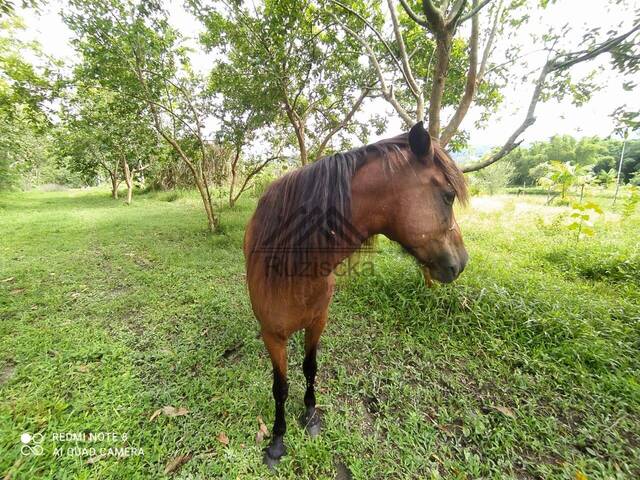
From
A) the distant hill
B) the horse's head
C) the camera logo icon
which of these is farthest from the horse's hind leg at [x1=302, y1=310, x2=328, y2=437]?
the camera logo icon

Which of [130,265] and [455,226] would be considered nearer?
[455,226]

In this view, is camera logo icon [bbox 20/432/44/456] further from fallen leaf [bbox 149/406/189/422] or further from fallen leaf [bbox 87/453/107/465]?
fallen leaf [bbox 149/406/189/422]

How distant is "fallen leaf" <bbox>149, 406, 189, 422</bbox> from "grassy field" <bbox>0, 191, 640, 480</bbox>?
38 mm

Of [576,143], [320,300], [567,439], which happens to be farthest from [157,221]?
[576,143]

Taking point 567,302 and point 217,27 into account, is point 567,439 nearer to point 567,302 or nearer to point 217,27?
point 567,302

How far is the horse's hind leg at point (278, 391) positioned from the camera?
1.67m

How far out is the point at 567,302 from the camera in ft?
9.37

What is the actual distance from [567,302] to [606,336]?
0.47 metres

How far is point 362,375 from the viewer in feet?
7.70

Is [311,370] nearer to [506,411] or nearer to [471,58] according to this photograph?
[506,411]

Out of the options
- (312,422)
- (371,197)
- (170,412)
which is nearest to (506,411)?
(312,422)

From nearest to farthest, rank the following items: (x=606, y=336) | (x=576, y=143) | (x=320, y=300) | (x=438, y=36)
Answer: (x=320, y=300) < (x=438, y=36) < (x=606, y=336) < (x=576, y=143)

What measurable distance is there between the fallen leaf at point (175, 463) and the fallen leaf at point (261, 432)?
1.52ft

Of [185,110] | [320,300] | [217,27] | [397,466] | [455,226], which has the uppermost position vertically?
[217,27]
